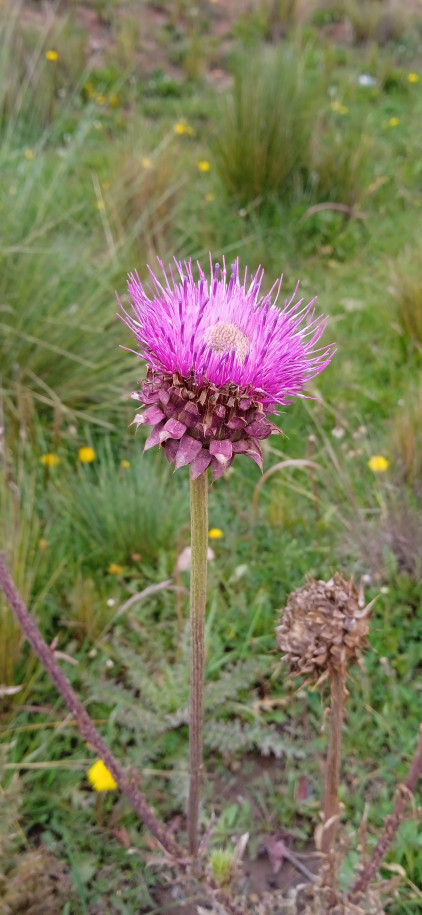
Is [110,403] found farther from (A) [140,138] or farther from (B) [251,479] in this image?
(A) [140,138]

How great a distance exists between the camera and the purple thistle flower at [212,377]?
1026 millimetres

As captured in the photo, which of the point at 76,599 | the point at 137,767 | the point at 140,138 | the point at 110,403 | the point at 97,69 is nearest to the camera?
the point at 137,767

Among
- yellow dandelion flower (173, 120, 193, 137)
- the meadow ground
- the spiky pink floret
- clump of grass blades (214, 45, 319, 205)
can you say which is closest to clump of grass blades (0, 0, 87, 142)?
the meadow ground

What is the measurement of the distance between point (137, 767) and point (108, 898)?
310mm

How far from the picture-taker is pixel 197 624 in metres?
1.20

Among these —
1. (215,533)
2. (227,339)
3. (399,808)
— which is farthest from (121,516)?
(227,339)

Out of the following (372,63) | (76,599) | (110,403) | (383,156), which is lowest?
(76,599)

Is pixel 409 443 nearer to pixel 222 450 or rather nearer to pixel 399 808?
pixel 399 808

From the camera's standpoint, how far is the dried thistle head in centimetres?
127

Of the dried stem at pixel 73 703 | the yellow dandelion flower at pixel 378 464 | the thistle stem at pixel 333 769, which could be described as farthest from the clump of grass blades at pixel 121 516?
the thistle stem at pixel 333 769

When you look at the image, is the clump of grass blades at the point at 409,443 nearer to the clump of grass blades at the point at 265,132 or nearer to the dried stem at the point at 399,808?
the dried stem at the point at 399,808

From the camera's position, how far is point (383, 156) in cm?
525

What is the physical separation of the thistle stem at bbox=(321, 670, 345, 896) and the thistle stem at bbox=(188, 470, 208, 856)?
0.80 feet

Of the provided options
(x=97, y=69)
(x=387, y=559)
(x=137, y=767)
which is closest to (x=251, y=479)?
(x=387, y=559)
